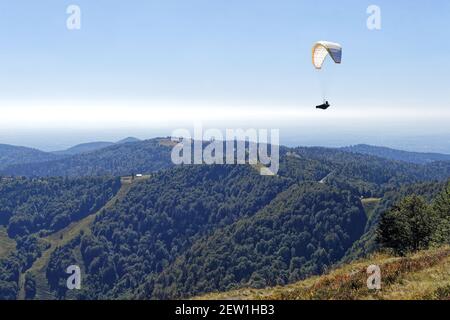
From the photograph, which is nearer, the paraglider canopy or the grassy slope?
the grassy slope

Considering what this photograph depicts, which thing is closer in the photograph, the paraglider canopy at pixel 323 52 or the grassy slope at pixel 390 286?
the grassy slope at pixel 390 286

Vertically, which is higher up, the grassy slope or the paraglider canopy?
the paraglider canopy

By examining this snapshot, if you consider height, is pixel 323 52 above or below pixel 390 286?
above

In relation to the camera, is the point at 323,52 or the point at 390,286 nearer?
the point at 390,286
